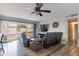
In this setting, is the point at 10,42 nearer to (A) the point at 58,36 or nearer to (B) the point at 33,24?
(B) the point at 33,24

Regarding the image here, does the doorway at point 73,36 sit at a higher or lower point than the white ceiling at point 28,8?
lower

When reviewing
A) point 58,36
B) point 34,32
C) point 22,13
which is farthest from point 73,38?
point 22,13

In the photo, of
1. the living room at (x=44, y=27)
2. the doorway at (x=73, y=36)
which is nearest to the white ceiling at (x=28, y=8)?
the living room at (x=44, y=27)

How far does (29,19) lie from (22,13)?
20 centimetres

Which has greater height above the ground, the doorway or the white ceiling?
the white ceiling

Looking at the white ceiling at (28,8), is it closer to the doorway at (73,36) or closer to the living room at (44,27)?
the living room at (44,27)

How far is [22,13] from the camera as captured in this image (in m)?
2.33

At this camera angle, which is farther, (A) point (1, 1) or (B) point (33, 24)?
(B) point (33, 24)

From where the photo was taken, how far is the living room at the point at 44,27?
2.27 m

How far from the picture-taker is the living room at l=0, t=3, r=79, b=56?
2.27 meters

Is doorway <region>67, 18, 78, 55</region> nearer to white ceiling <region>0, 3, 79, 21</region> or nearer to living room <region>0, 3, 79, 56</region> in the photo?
living room <region>0, 3, 79, 56</region>

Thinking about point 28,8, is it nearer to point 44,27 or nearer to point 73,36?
point 44,27

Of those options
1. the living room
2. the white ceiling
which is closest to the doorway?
the living room

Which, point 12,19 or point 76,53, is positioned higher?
point 12,19
